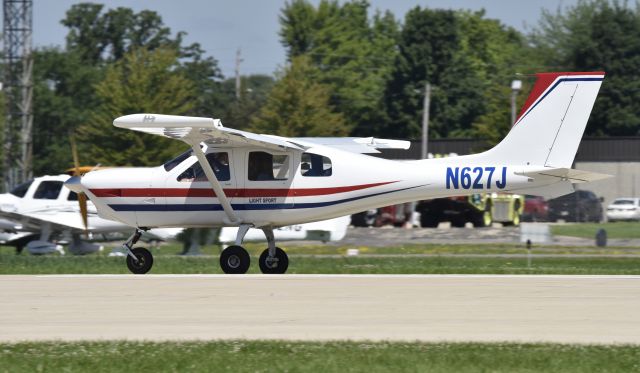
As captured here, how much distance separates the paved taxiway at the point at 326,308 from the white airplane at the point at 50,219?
1287cm

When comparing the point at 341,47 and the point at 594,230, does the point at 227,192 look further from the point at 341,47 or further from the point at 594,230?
the point at 341,47

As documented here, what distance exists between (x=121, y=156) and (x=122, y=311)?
40.5 meters

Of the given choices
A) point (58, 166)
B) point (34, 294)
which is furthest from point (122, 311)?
point (58, 166)

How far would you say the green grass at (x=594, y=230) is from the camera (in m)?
39.6

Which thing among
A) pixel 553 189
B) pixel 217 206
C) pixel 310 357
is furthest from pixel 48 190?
pixel 310 357

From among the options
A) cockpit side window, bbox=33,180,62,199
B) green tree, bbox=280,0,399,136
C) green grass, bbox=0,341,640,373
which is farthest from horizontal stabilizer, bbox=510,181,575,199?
green tree, bbox=280,0,399,136

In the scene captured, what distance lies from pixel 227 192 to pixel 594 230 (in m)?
26.3

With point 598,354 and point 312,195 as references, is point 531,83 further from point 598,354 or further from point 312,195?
point 598,354

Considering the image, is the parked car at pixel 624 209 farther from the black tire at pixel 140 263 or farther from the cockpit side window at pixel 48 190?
the black tire at pixel 140 263

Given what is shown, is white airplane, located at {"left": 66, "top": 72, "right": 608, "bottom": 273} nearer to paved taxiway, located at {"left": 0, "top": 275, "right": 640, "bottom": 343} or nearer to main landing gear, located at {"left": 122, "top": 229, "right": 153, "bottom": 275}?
main landing gear, located at {"left": 122, "top": 229, "right": 153, "bottom": 275}

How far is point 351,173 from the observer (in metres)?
19.8

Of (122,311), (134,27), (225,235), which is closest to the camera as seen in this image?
(122,311)

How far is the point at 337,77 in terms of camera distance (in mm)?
107938

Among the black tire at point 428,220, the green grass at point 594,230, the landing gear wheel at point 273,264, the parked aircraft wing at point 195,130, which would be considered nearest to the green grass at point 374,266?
the landing gear wheel at point 273,264
